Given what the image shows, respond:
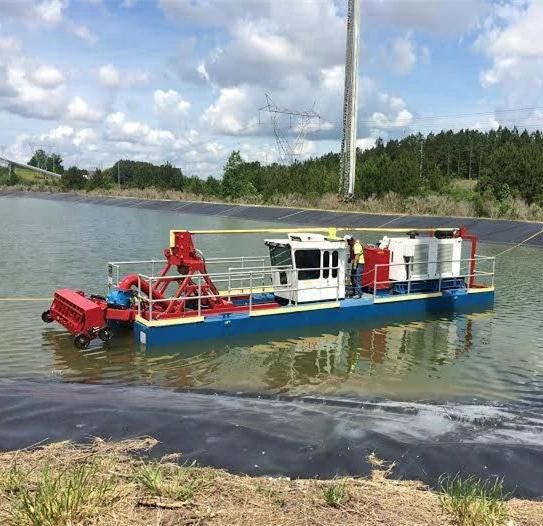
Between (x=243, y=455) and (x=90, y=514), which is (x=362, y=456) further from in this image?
(x=90, y=514)

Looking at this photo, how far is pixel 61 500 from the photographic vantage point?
180 inches

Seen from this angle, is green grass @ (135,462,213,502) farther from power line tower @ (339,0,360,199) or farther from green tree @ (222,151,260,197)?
green tree @ (222,151,260,197)

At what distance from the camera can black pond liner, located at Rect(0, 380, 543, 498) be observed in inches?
270

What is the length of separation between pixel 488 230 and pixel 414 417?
40470 millimetres

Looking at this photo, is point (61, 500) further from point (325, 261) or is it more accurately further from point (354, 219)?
point (354, 219)

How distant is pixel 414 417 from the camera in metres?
9.07

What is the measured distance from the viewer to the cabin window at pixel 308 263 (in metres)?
16.1

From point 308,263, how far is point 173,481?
11.3m

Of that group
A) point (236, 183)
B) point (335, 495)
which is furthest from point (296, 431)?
point (236, 183)

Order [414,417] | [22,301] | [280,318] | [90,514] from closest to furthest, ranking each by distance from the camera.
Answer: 1. [90,514]
2. [414,417]
3. [280,318]
4. [22,301]

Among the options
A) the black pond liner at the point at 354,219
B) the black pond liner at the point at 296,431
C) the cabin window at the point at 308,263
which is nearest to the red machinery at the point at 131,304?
the cabin window at the point at 308,263

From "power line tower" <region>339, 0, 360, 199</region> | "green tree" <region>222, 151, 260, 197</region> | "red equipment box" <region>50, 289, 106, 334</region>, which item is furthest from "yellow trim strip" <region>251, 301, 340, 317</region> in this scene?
"green tree" <region>222, 151, 260, 197</region>

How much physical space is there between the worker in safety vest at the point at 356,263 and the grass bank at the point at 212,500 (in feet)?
39.1

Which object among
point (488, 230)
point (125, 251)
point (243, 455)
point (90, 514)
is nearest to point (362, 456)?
point (243, 455)
